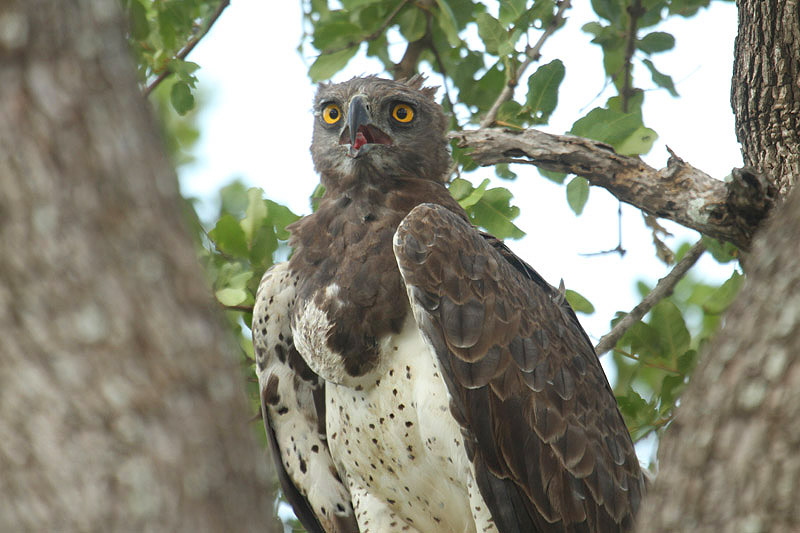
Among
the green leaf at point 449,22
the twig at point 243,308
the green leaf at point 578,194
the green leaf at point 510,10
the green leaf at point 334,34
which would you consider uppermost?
→ the green leaf at point 334,34

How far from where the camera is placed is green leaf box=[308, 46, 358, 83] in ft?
18.5

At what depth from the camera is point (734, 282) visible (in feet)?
15.9

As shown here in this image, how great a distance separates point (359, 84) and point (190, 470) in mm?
4031

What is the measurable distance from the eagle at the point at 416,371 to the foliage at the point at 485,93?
0.26 metres

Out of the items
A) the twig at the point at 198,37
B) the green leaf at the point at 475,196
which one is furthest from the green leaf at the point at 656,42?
the twig at the point at 198,37

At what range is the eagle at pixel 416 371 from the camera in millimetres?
4148

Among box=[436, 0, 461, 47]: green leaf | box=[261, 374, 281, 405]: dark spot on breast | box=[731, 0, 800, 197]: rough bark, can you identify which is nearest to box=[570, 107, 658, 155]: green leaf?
box=[731, 0, 800, 197]: rough bark

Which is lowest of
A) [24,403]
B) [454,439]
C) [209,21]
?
[24,403]

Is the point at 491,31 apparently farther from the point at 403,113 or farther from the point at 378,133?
the point at 378,133

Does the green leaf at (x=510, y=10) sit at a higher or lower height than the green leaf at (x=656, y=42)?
higher

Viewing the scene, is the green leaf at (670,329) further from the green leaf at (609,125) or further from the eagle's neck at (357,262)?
the eagle's neck at (357,262)

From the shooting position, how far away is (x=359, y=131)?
5.18m

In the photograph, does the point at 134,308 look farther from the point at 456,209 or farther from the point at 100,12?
the point at 456,209

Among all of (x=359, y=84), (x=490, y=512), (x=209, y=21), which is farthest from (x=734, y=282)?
(x=209, y=21)
